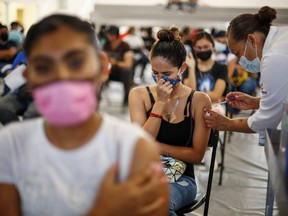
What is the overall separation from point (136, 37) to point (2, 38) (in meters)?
5.18

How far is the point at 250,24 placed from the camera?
6.43ft

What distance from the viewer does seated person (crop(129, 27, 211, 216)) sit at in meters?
1.76

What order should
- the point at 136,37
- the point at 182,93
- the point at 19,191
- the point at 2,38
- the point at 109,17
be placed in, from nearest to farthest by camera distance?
the point at 19,191, the point at 182,93, the point at 2,38, the point at 109,17, the point at 136,37

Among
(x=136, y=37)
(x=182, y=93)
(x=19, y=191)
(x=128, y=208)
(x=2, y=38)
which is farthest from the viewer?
(x=136, y=37)

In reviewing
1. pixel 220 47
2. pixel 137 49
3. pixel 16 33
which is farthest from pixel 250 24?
pixel 137 49

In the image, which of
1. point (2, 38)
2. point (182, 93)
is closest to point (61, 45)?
point (182, 93)

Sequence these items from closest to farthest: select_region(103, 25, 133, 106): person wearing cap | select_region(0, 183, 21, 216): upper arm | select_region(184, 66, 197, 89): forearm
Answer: select_region(0, 183, 21, 216): upper arm < select_region(184, 66, 197, 89): forearm < select_region(103, 25, 133, 106): person wearing cap

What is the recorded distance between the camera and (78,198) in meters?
0.86

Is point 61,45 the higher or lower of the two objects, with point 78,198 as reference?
higher

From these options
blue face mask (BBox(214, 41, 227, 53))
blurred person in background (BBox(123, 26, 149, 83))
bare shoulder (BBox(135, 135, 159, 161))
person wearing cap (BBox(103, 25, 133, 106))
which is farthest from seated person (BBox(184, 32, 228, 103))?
blurred person in background (BBox(123, 26, 149, 83))

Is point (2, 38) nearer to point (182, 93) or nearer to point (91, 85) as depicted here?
point (182, 93)

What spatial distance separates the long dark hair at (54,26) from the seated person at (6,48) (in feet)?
6.97

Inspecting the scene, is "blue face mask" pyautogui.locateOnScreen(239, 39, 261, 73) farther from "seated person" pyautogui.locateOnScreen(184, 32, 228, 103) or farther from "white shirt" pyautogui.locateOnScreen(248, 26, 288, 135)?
"seated person" pyautogui.locateOnScreen(184, 32, 228, 103)

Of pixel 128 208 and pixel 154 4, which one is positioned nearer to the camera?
pixel 128 208
